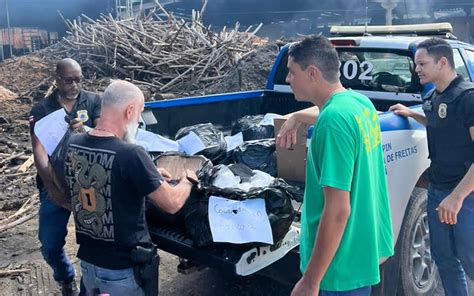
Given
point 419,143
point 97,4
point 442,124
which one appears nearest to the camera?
point 442,124

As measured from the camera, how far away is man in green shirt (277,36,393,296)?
207 cm

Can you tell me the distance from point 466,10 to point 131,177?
93.7 feet

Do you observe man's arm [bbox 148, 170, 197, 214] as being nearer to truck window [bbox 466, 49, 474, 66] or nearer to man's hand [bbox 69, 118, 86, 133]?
man's hand [bbox 69, 118, 86, 133]

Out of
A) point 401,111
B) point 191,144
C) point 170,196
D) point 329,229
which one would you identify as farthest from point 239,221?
point 401,111

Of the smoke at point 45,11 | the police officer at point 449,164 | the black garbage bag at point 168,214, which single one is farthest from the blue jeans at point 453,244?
the smoke at point 45,11

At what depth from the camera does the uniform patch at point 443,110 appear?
3.28 meters

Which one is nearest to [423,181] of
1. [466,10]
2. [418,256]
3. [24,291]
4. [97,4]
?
[418,256]

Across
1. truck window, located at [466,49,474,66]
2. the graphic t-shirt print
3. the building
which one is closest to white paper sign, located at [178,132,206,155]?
the graphic t-shirt print

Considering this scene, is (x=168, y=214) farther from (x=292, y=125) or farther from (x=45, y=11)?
(x=45, y=11)

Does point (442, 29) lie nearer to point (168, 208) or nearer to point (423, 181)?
point (423, 181)

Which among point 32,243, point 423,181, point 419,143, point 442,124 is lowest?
point 32,243

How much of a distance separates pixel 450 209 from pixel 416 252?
784 mm

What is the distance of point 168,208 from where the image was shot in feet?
9.01

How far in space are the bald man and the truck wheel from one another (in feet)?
7.82
